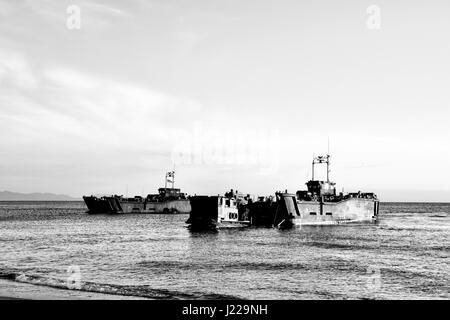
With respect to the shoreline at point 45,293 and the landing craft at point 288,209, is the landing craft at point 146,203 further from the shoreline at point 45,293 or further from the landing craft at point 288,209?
the shoreline at point 45,293

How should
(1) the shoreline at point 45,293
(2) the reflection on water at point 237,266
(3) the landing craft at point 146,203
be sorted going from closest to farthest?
(1) the shoreline at point 45,293
(2) the reflection on water at point 237,266
(3) the landing craft at point 146,203

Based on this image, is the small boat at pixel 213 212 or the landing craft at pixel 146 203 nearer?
the small boat at pixel 213 212

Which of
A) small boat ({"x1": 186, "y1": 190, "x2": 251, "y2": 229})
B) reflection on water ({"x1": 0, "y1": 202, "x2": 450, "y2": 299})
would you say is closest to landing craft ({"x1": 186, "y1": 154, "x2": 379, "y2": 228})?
small boat ({"x1": 186, "y1": 190, "x2": 251, "y2": 229})

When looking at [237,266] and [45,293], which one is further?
[237,266]

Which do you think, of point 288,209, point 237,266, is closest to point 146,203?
point 288,209

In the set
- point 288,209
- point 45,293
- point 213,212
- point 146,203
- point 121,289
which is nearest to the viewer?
point 45,293

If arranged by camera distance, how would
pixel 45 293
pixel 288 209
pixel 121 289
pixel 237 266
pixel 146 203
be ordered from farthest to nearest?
pixel 146 203 → pixel 288 209 → pixel 237 266 → pixel 121 289 → pixel 45 293

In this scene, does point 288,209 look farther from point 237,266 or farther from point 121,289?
point 121,289

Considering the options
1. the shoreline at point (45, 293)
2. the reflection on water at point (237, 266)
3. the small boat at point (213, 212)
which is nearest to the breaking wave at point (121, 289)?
the reflection on water at point (237, 266)

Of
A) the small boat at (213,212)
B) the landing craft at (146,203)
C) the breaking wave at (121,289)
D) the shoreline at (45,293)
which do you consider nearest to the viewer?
the shoreline at (45,293)

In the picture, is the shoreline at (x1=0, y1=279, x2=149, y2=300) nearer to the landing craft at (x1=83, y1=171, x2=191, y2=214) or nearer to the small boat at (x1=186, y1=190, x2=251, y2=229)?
the small boat at (x1=186, y1=190, x2=251, y2=229)

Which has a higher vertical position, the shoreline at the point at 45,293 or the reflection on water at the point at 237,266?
the shoreline at the point at 45,293

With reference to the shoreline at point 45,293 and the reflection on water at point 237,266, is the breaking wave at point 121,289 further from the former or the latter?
A: the shoreline at point 45,293
